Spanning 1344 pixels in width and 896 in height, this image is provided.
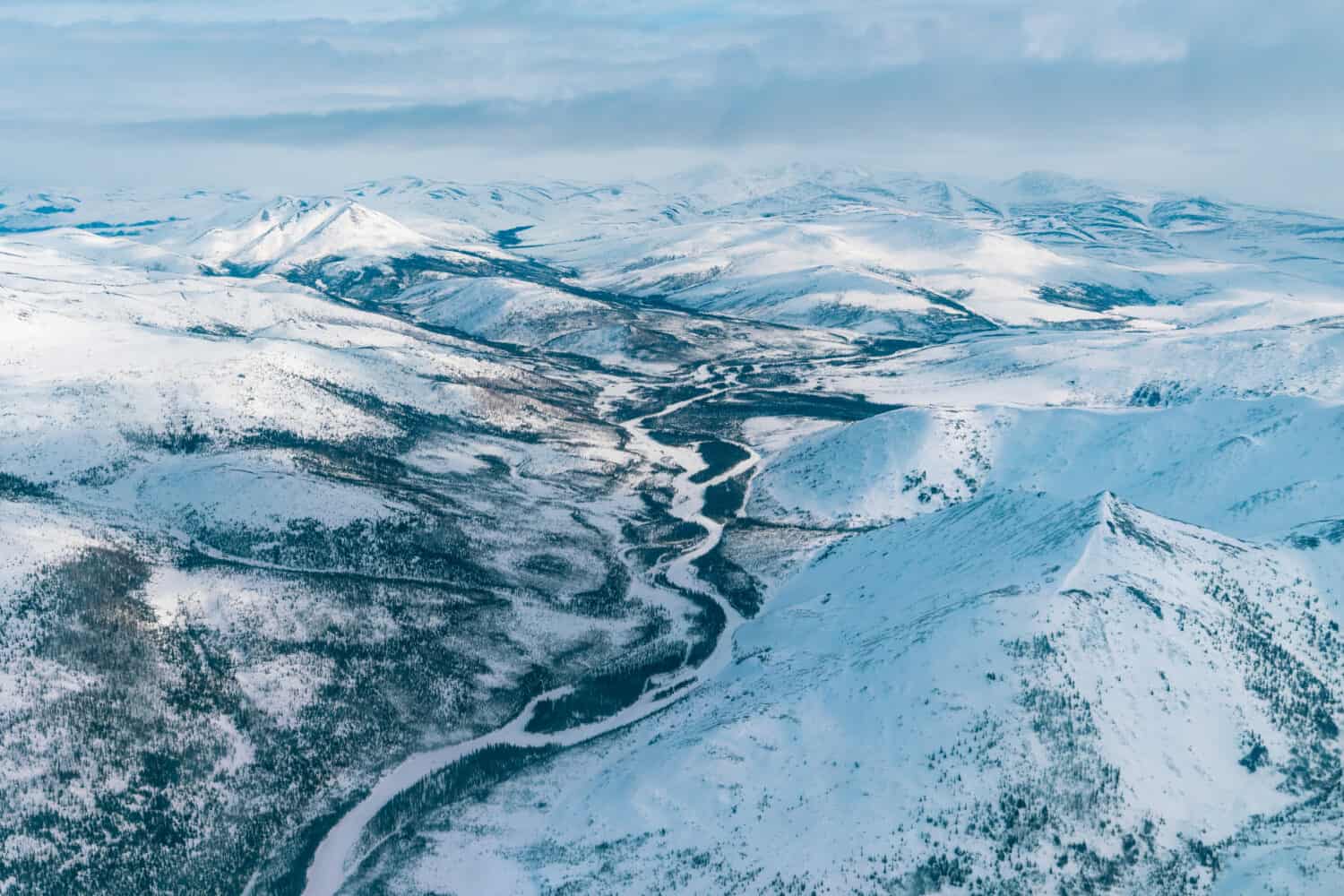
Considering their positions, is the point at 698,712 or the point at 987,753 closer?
the point at 987,753

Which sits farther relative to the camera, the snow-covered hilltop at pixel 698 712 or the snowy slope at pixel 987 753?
the snow-covered hilltop at pixel 698 712

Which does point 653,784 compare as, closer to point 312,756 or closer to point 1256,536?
point 312,756

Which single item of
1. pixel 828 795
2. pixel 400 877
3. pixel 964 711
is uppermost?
pixel 964 711

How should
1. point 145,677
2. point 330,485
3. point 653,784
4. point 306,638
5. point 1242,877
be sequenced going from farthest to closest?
1. point 330,485
2. point 306,638
3. point 145,677
4. point 653,784
5. point 1242,877

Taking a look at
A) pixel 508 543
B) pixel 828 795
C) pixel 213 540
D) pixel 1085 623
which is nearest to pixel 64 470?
pixel 213 540

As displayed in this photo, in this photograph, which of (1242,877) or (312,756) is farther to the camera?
(312,756)

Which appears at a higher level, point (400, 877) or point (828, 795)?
point (828, 795)

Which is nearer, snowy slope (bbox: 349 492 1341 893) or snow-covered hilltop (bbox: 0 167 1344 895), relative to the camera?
snowy slope (bbox: 349 492 1341 893)

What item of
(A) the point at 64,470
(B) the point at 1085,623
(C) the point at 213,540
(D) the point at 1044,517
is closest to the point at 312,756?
(C) the point at 213,540

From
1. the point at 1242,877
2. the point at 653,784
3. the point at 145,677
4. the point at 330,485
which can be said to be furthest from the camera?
the point at 330,485

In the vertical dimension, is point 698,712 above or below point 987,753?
below

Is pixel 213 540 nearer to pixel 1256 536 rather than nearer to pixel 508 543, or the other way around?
pixel 508 543
